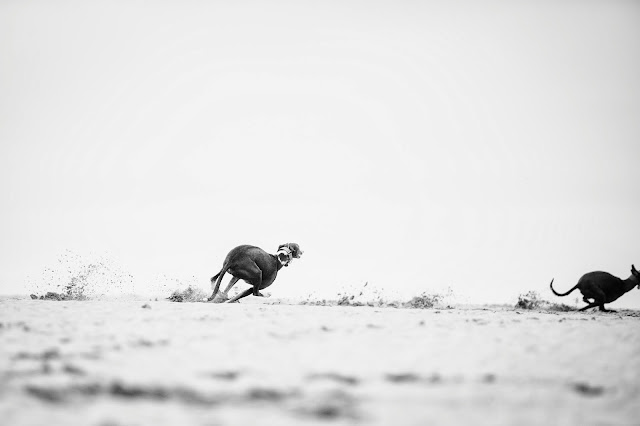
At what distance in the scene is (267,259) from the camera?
46.3ft

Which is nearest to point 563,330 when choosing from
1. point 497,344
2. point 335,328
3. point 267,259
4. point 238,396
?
point 497,344

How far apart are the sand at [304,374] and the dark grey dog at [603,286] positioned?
8.05 metres

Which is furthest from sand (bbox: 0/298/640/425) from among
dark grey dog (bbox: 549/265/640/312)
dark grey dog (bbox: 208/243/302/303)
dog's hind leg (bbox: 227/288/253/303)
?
dark grey dog (bbox: 549/265/640/312)

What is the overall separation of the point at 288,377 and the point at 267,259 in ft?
31.9

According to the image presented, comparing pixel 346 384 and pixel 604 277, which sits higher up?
pixel 604 277

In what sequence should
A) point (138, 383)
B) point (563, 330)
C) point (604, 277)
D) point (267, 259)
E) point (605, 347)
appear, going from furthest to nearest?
point (604, 277) → point (267, 259) → point (563, 330) → point (605, 347) → point (138, 383)

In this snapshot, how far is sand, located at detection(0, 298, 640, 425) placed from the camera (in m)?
3.54

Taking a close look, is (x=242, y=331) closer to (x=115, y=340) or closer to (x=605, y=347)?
(x=115, y=340)

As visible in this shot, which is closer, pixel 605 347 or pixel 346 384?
pixel 346 384

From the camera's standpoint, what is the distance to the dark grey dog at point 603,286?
590 inches

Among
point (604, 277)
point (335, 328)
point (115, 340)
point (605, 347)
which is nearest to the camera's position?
point (115, 340)

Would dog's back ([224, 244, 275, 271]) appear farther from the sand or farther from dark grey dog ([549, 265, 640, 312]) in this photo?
dark grey dog ([549, 265, 640, 312])

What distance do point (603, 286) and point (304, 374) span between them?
515 inches

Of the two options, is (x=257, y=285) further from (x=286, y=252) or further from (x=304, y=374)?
(x=304, y=374)
